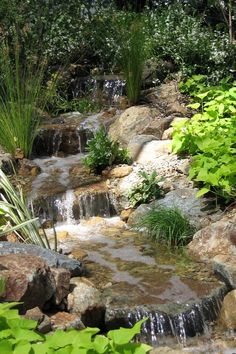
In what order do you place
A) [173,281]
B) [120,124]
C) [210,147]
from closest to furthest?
[173,281] → [210,147] → [120,124]

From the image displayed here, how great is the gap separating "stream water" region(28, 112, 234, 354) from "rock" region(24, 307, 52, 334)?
2.08 ft

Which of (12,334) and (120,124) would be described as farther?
(120,124)

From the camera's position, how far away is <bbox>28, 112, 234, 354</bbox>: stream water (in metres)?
3.67

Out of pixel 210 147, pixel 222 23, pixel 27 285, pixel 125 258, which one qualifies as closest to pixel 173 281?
pixel 125 258

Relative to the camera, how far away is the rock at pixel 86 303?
11.7 feet

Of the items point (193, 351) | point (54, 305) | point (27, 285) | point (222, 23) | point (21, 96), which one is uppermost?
point (222, 23)

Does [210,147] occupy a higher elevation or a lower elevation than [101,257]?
higher

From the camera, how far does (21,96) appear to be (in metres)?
6.32

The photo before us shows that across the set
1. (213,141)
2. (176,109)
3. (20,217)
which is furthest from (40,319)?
(176,109)

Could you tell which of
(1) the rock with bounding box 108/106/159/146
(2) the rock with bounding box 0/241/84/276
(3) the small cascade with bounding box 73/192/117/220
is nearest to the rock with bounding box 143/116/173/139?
(1) the rock with bounding box 108/106/159/146

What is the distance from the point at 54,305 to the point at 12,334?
2.01 meters

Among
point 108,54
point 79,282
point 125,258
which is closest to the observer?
point 79,282

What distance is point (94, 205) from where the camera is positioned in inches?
227

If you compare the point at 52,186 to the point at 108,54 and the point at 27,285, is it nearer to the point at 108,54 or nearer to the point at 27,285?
the point at 27,285
